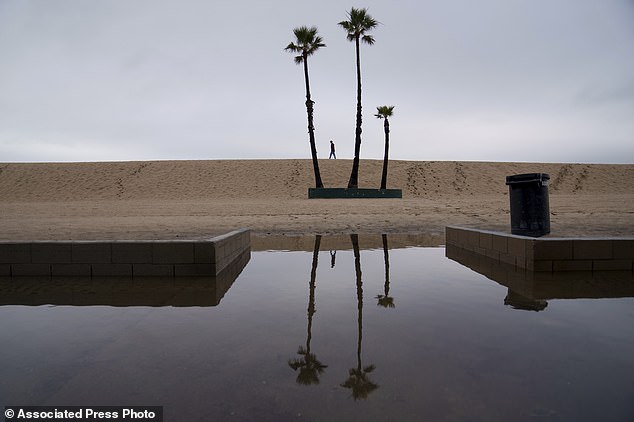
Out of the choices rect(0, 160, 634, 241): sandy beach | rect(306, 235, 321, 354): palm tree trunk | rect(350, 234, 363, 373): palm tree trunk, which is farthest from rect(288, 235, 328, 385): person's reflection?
rect(0, 160, 634, 241): sandy beach

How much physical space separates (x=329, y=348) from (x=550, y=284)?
3.93m

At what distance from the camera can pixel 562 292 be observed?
5.64 metres

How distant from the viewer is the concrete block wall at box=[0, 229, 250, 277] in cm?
684

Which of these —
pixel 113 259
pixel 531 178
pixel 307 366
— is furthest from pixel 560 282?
pixel 113 259

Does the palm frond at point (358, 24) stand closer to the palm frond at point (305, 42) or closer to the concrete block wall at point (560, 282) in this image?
the palm frond at point (305, 42)

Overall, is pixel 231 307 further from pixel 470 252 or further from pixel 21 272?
pixel 470 252

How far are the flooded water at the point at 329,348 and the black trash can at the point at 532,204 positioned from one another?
2.35 m

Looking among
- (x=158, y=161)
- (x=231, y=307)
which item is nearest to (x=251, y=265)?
(x=231, y=307)

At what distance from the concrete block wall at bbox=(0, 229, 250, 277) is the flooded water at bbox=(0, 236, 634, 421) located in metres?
0.47

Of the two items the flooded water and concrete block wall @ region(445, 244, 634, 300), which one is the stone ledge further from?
the flooded water

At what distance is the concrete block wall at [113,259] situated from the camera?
6.84m

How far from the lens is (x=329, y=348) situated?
3.64 metres

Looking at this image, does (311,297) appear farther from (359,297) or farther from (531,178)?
(531,178)

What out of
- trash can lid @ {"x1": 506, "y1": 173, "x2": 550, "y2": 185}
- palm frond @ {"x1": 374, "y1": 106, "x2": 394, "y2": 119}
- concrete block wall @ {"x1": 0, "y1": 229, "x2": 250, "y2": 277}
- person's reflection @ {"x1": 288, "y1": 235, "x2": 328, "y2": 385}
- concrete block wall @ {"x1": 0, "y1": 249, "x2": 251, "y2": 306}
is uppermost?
palm frond @ {"x1": 374, "y1": 106, "x2": 394, "y2": 119}
